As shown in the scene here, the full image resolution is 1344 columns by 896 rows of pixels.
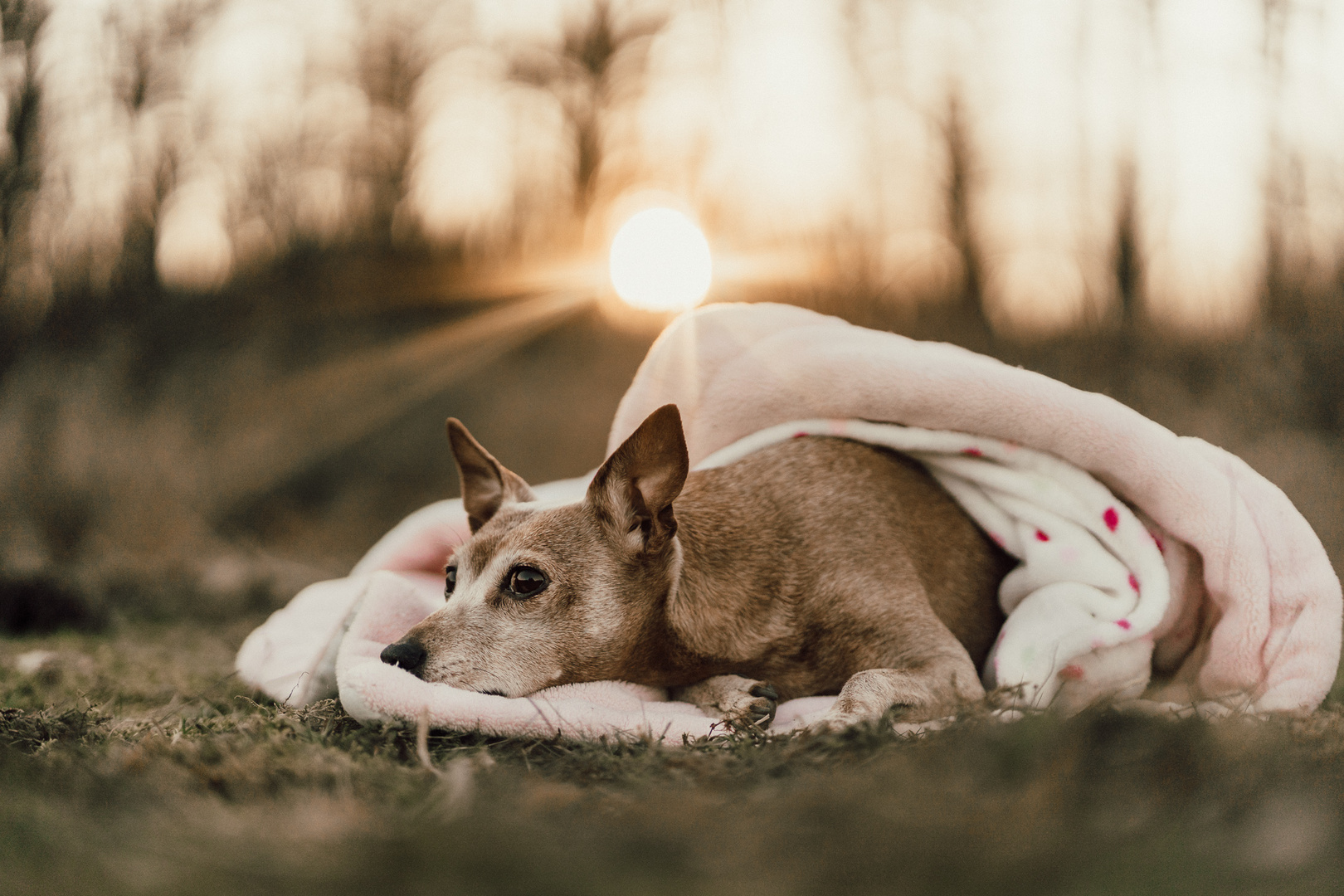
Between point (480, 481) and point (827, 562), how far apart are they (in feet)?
4.21

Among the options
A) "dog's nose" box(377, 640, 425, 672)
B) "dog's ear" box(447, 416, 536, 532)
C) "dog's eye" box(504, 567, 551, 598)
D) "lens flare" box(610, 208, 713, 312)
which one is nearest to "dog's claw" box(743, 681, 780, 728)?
"dog's eye" box(504, 567, 551, 598)

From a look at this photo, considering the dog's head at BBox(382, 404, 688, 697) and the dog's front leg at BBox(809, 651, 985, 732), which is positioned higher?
the dog's head at BBox(382, 404, 688, 697)

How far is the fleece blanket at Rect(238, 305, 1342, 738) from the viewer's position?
214cm

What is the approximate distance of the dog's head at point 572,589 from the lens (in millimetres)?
2234

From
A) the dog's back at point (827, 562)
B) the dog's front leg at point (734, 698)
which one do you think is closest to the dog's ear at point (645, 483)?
the dog's back at point (827, 562)

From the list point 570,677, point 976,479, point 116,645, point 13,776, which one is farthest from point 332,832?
point 116,645

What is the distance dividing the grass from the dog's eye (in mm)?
509

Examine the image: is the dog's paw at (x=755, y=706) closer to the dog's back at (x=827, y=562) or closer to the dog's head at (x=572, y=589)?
the dog's back at (x=827, y=562)

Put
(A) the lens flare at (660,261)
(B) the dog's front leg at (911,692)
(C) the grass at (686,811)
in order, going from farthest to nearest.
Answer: (A) the lens flare at (660,261) < (B) the dog's front leg at (911,692) < (C) the grass at (686,811)

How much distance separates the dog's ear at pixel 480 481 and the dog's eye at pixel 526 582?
2.04ft

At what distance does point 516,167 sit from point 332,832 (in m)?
11.7

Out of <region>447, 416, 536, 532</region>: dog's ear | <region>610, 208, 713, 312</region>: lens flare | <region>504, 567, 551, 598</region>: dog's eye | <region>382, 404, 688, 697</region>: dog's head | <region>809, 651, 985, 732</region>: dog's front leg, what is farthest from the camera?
<region>610, 208, 713, 312</region>: lens flare

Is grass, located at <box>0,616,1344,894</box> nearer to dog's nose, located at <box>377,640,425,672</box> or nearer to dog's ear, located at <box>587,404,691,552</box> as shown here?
dog's nose, located at <box>377,640,425,672</box>

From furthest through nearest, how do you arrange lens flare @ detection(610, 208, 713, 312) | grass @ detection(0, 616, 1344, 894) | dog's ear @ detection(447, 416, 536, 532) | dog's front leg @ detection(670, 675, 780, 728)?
lens flare @ detection(610, 208, 713, 312), dog's ear @ detection(447, 416, 536, 532), dog's front leg @ detection(670, 675, 780, 728), grass @ detection(0, 616, 1344, 894)
